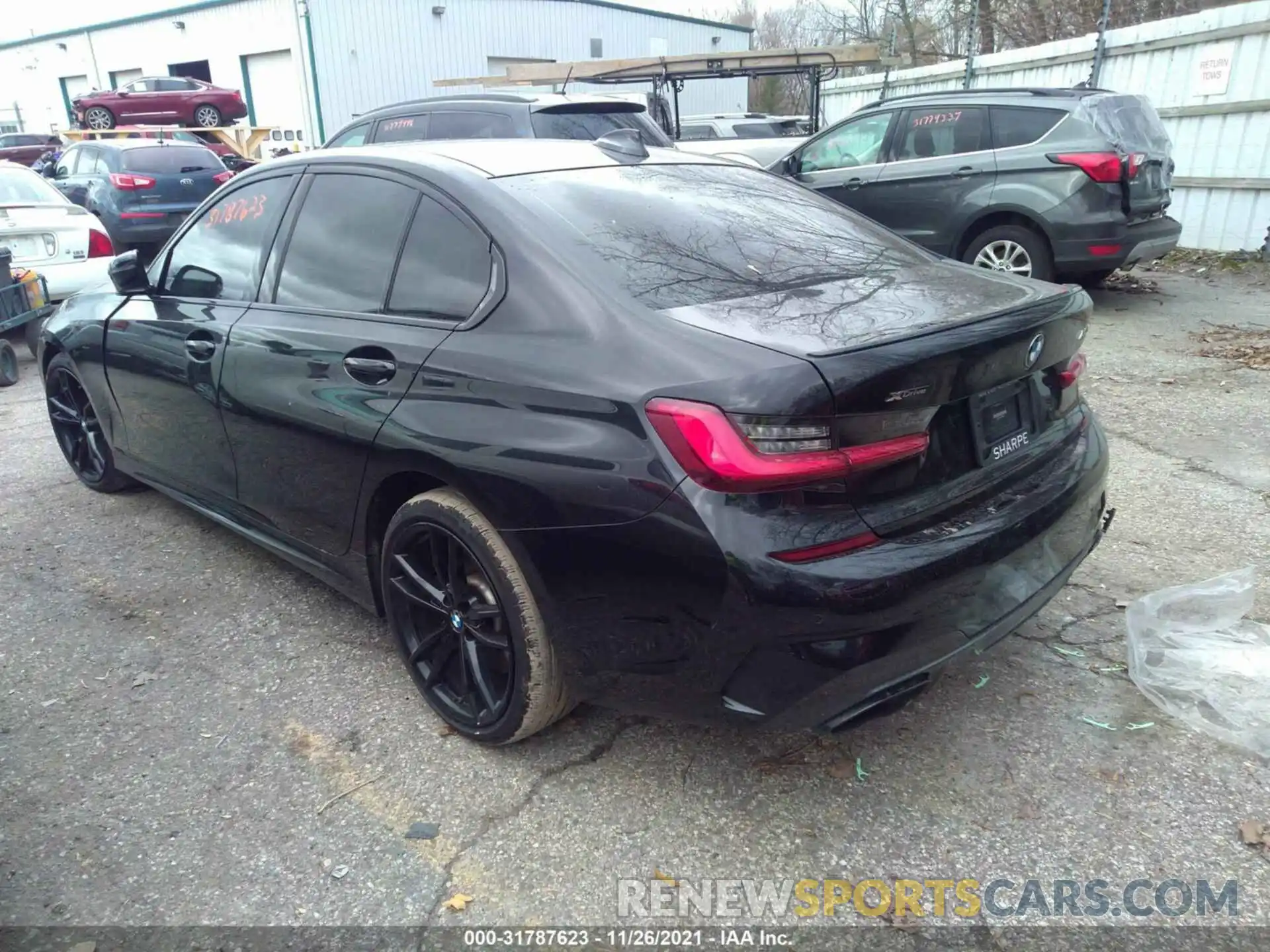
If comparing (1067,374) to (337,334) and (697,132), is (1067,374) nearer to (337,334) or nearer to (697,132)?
(337,334)

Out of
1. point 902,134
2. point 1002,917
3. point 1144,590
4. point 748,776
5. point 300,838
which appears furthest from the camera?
point 902,134

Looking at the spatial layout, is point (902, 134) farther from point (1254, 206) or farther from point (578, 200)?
point (578, 200)

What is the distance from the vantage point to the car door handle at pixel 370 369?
2.70m

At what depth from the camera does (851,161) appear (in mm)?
8938

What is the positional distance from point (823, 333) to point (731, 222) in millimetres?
796

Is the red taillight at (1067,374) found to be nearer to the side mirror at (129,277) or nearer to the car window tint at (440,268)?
the car window tint at (440,268)

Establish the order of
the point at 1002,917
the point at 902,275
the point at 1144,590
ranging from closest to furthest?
the point at 1002,917, the point at 902,275, the point at 1144,590

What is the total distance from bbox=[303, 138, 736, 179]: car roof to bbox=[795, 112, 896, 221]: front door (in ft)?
18.6

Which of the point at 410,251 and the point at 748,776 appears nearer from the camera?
the point at 748,776

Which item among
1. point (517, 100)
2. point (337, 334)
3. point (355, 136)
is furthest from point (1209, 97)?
point (337, 334)

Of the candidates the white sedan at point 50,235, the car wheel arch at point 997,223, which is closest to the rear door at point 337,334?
the white sedan at point 50,235

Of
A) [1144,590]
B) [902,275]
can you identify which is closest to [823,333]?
[902,275]

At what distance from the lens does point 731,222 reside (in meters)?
2.86

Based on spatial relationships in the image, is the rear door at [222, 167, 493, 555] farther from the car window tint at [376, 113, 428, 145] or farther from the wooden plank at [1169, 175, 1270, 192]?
the wooden plank at [1169, 175, 1270, 192]
